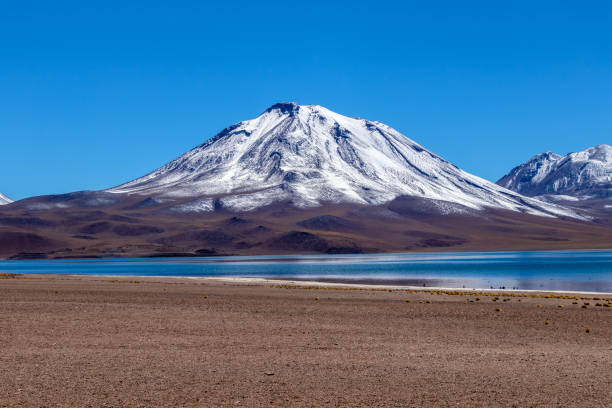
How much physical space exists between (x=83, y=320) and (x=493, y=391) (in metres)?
16.5

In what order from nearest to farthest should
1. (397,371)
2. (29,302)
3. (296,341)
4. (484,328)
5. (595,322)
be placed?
(397,371)
(296,341)
(484,328)
(595,322)
(29,302)

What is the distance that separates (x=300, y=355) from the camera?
18.9m

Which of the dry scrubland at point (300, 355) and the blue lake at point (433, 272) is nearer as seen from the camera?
the dry scrubland at point (300, 355)

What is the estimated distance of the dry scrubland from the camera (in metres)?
14.2

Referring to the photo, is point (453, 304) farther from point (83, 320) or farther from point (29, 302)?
point (29, 302)

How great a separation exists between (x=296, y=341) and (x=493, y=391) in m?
8.04

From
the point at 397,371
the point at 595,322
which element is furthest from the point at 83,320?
the point at 595,322

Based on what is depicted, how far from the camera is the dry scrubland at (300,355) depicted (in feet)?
46.5

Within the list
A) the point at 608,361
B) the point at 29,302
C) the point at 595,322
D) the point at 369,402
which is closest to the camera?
the point at 369,402

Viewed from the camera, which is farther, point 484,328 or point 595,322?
point 595,322

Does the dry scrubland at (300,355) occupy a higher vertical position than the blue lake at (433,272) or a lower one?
lower

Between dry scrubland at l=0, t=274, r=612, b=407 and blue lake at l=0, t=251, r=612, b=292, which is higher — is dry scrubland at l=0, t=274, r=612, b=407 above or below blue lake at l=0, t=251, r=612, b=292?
below

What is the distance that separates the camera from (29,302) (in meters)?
33.1

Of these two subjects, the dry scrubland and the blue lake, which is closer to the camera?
the dry scrubland
